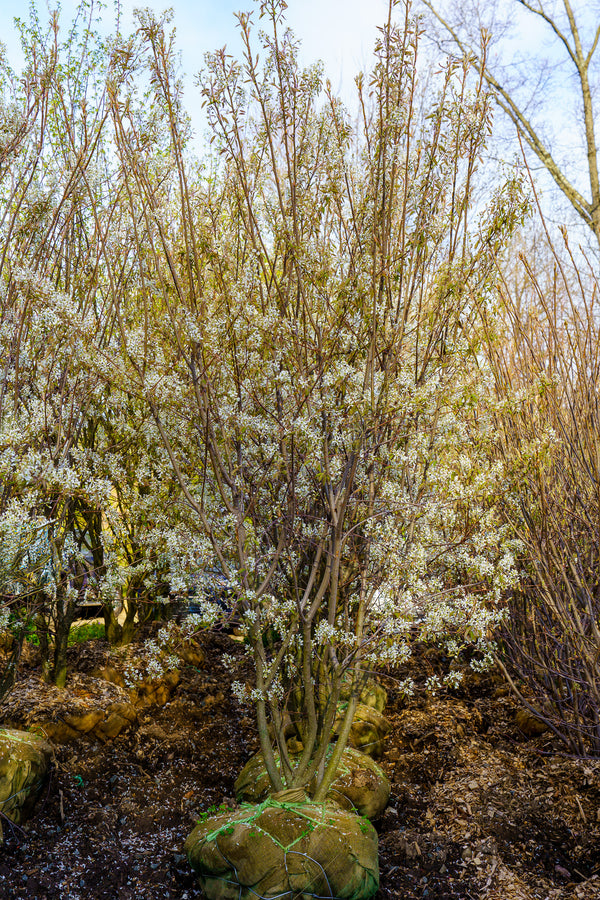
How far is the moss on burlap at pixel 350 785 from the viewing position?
416cm

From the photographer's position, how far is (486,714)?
569cm

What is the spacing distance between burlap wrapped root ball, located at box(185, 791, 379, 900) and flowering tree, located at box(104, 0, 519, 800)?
250 mm

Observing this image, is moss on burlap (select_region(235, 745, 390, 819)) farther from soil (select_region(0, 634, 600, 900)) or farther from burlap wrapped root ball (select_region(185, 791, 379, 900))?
burlap wrapped root ball (select_region(185, 791, 379, 900))

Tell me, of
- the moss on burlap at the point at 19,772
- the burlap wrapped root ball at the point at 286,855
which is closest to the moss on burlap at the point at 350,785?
the burlap wrapped root ball at the point at 286,855

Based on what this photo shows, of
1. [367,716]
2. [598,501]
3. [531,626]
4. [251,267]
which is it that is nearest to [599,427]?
[598,501]

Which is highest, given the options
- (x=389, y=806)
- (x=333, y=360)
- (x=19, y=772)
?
(x=333, y=360)

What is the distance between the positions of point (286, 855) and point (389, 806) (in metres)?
1.36

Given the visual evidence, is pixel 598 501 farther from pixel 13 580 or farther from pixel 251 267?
pixel 13 580

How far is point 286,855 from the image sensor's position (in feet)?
11.0

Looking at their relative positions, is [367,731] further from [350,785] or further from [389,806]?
[350,785]

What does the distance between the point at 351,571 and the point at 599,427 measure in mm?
1679

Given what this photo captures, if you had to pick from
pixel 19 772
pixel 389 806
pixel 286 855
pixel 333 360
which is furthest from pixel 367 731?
pixel 333 360

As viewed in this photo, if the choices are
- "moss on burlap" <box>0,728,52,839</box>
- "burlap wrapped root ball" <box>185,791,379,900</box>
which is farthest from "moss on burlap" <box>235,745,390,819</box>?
"moss on burlap" <box>0,728,52,839</box>

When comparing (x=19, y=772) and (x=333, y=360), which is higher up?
(x=333, y=360)
